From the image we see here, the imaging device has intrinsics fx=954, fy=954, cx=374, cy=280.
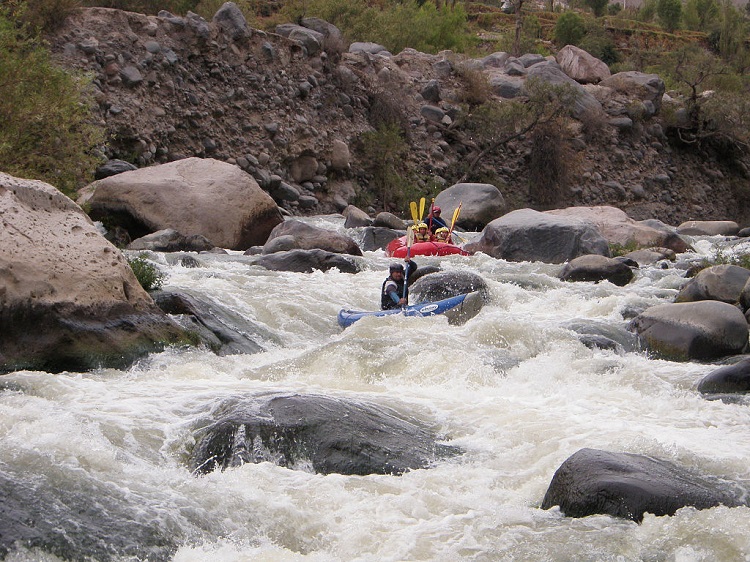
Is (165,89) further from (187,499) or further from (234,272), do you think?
(187,499)

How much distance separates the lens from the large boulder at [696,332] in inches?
332

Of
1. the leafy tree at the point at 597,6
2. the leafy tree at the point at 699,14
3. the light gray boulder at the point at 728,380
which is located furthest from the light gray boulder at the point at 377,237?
the leafy tree at the point at 699,14

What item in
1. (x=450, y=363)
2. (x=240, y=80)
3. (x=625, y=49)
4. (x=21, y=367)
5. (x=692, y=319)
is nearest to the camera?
(x=21, y=367)

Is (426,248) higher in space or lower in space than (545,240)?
lower

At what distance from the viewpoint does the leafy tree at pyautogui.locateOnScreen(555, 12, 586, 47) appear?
38.7 meters

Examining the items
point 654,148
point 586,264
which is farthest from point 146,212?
point 654,148

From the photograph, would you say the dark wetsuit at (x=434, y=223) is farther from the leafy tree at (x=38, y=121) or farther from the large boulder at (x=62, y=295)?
the large boulder at (x=62, y=295)

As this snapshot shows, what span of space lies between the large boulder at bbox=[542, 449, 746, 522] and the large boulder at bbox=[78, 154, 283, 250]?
31.1 feet

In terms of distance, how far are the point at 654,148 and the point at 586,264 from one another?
16008 mm

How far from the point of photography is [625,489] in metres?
4.64

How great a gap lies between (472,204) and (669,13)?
32.6 meters

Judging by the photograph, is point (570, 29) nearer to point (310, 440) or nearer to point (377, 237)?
point (377, 237)

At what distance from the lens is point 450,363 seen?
7.74m

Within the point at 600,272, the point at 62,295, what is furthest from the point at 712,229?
the point at 62,295
